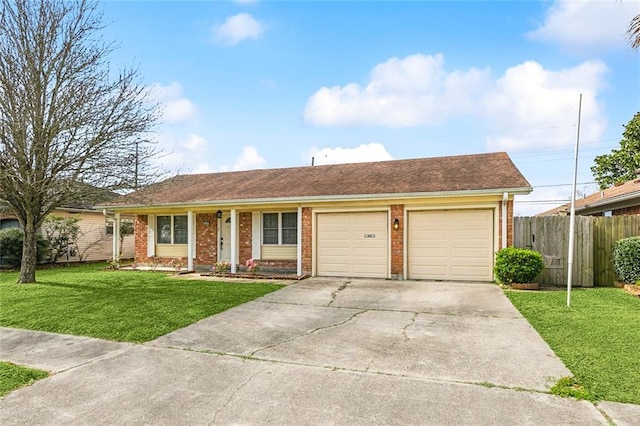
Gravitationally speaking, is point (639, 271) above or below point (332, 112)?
below

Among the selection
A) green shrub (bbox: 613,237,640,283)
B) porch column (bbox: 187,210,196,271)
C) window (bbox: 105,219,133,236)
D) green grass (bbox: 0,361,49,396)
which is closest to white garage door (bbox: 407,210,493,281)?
green shrub (bbox: 613,237,640,283)

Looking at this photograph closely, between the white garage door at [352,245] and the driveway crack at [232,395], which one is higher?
the white garage door at [352,245]

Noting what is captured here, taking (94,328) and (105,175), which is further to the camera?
(105,175)

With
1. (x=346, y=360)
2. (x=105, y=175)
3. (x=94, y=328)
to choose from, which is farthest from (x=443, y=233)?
(x=105, y=175)

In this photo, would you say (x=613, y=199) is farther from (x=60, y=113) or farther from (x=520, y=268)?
(x=60, y=113)

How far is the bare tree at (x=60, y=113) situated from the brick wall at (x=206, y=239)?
3.81m

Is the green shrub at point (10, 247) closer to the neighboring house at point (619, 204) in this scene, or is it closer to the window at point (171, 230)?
the window at point (171, 230)

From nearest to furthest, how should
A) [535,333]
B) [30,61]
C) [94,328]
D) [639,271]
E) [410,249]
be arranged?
[535,333]
[94,328]
[639,271]
[30,61]
[410,249]

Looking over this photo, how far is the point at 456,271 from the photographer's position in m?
11.0

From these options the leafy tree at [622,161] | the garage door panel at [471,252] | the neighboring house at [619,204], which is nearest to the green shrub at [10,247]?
the garage door panel at [471,252]

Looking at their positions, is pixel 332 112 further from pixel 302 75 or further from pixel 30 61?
pixel 30 61

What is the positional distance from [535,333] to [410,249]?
18.9 ft

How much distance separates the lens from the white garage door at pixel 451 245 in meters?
10.7

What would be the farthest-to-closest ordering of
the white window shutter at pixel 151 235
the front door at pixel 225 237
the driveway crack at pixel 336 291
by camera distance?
the white window shutter at pixel 151 235
the front door at pixel 225 237
the driveway crack at pixel 336 291
